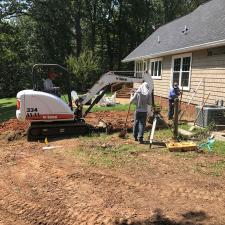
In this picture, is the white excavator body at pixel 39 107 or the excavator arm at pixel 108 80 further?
the excavator arm at pixel 108 80

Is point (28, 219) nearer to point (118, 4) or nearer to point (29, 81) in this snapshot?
point (29, 81)

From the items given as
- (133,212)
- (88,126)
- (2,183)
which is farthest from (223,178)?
(88,126)

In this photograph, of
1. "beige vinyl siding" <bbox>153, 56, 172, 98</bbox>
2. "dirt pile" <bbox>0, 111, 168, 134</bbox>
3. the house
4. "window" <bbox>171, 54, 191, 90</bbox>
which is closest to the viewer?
"dirt pile" <bbox>0, 111, 168, 134</bbox>

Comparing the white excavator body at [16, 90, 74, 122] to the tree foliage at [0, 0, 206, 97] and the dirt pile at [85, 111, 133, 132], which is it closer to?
the dirt pile at [85, 111, 133, 132]

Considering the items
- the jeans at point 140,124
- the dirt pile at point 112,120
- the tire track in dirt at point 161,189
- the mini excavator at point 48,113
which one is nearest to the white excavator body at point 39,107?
the mini excavator at point 48,113

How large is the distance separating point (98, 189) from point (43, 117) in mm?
5017

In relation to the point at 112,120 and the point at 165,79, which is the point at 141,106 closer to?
the point at 112,120

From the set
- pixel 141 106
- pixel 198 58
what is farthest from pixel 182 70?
pixel 141 106

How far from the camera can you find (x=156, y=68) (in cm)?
2144

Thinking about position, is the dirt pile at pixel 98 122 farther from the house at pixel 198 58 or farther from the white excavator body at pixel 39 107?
the house at pixel 198 58

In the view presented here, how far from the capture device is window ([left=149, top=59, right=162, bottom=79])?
2061 cm

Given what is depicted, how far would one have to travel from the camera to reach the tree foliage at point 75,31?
32781mm

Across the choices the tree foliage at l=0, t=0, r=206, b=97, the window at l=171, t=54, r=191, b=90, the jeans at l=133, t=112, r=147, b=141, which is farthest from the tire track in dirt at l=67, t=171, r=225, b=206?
the tree foliage at l=0, t=0, r=206, b=97

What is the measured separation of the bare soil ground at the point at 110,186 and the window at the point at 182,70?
294 inches
